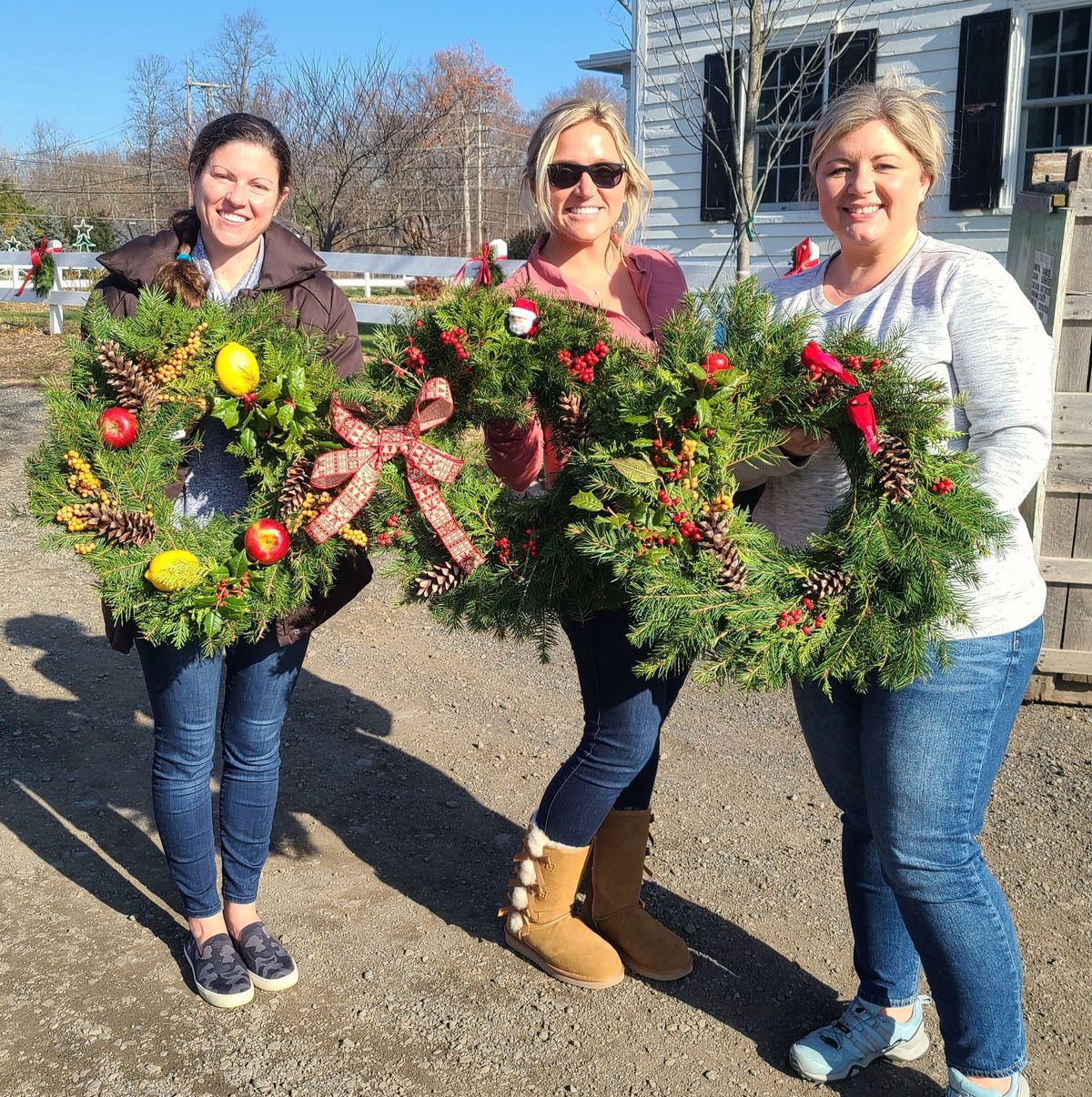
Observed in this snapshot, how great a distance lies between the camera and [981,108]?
9.69m

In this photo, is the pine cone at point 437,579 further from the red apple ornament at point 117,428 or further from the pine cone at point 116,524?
the red apple ornament at point 117,428

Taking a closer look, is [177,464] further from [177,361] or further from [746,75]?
[746,75]

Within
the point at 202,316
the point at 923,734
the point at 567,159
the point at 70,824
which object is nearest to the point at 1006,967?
the point at 923,734

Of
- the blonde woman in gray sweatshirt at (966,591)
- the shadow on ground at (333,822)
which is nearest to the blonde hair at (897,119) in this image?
the blonde woman in gray sweatshirt at (966,591)

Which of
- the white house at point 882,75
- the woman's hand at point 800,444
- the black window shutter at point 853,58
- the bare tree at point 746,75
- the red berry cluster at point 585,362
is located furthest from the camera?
the black window shutter at point 853,58

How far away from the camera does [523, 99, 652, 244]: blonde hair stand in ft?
8.84

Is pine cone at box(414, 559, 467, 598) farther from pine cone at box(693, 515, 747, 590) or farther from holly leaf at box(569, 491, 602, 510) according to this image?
pine cone at box(693, 515, 747, 590)

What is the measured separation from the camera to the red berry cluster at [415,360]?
262cm

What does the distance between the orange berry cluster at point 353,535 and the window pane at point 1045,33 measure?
30.6ft

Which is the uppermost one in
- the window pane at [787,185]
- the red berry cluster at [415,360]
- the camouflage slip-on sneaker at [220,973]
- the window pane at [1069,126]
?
the window pane at [1069,126]

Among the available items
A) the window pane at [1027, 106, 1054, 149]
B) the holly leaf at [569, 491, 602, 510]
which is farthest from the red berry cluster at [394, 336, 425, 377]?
the window pane at [1027, 106, 1054, 149]

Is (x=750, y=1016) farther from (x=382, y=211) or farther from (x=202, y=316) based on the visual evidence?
(x=382, y=211)

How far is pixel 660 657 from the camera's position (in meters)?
2.29

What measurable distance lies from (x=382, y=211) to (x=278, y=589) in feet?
55.5
